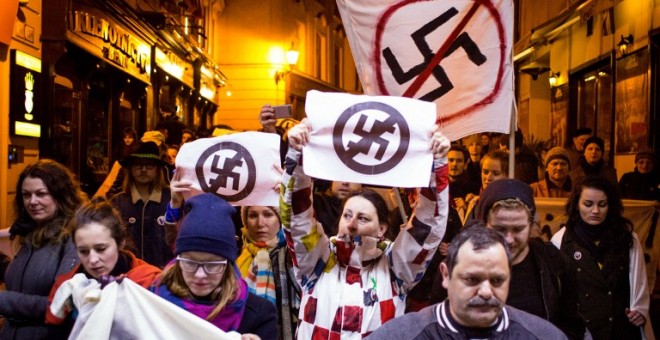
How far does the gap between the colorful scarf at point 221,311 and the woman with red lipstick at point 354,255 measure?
0.64m

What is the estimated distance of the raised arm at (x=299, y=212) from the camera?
401cm

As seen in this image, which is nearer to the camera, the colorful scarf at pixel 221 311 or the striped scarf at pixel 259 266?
the colorful scarf at pixel 221 311

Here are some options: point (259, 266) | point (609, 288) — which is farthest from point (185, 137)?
point (609, 288)

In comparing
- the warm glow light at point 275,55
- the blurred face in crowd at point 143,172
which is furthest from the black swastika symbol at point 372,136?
the warm glow light at point 275,55

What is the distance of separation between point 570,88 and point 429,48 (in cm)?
1260

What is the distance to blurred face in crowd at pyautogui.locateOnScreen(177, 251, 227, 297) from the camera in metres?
3.38

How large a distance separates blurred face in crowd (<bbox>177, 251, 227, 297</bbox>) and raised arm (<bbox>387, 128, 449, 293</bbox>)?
39.4 inches

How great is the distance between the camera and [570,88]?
17.4 meters

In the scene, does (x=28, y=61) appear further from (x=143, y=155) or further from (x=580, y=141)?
(x=580, y=141)

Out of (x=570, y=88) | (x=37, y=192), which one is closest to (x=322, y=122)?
(x=37, y=192)

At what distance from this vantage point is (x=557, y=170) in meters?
7.77

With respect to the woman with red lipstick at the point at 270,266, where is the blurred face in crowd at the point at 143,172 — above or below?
above

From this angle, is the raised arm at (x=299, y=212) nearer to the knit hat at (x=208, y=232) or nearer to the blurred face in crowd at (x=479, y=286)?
the knit hat at (x=208, y=232)

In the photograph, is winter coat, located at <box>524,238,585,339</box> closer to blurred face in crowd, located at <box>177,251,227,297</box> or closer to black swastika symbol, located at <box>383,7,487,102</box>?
black swastika symbol, located at <box>383,7,487,102</box>
